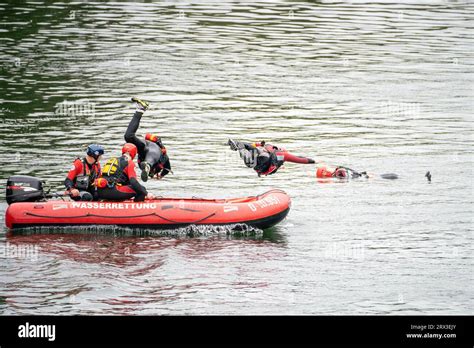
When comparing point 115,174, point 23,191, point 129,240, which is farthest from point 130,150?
point 23,191

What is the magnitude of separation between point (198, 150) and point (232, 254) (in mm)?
11816

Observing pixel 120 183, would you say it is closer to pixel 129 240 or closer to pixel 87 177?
pixel 87 177

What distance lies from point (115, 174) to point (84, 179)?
0.76 meters

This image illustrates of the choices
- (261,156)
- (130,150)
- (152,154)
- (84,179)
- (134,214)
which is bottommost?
(134,214)

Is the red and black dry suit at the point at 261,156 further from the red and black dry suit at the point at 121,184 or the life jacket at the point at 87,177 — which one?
the life jacket at the point at 87,177

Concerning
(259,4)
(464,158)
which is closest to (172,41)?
(259,4)

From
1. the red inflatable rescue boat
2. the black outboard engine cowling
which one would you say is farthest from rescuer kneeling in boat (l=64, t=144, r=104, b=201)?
the black outboard engine cowling

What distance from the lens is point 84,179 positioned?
2506 centimetres

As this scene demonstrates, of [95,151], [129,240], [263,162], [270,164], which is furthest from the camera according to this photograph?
A: [270,164]

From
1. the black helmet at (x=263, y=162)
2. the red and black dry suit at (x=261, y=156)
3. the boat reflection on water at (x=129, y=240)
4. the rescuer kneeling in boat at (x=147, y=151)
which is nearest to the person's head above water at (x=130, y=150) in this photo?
the rescuer kneeling in boat at (x=147, y=151)

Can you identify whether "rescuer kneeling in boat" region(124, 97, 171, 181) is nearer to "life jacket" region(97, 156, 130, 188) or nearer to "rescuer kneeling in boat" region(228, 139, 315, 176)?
"life jacket" region(97, 156, 130, 188)

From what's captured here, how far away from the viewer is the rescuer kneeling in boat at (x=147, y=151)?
2570 cm

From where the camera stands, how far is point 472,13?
216 ft
